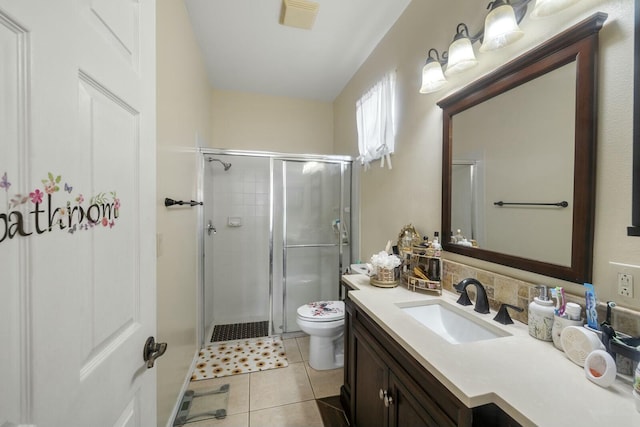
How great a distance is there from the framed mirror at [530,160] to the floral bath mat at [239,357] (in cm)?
176

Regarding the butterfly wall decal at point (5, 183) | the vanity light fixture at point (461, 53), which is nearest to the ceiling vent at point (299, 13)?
the vanity light fixture at point (461, 53)

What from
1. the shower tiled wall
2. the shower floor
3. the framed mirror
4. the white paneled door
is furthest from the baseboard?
the framed mirror

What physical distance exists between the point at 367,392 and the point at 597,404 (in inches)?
34.7

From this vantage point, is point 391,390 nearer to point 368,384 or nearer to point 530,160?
point 368,384

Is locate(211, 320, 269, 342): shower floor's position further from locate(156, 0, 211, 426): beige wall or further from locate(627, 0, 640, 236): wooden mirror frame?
locate(627, 0, 640, 236): wooden mirror frame

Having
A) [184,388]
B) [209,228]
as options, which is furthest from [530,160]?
[209,228]

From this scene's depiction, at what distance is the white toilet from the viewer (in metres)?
2.04

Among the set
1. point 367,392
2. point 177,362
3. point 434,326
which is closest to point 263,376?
point 177,362

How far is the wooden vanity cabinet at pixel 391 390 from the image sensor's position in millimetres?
708

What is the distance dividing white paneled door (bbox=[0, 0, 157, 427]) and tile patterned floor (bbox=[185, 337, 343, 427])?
42.0 inches

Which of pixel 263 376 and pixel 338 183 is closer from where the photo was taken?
pixel 263 376

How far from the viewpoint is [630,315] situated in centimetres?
74

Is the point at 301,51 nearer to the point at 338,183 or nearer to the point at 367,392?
the point at 338,183

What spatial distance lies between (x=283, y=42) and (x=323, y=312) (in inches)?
90.1
